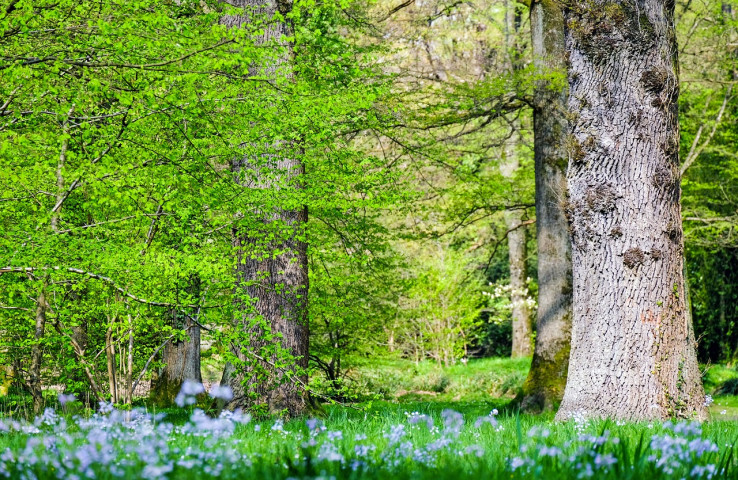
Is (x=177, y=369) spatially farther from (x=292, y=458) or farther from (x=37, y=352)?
(x=292, y=458)

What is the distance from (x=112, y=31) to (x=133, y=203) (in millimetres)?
2329

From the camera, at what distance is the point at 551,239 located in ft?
32.7

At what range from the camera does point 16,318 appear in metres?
8.11

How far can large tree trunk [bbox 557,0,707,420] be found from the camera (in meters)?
5.51

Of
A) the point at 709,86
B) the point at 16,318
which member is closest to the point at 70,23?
the point at 16,318

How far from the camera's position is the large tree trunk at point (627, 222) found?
5.51m

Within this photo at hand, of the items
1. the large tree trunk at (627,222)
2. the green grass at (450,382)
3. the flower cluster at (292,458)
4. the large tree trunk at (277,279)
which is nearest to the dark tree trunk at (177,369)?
the green grass at (450,382)

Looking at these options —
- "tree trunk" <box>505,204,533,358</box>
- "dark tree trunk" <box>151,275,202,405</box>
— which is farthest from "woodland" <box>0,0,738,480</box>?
"tree trunk" <box>505,204,533,358</box>

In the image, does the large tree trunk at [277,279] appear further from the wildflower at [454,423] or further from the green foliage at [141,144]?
the wildflower at [454,423]

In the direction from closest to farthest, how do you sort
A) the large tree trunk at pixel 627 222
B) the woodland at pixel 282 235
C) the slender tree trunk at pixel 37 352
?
the woodland at pixel 282 235 < the large tree trunk at pixel 627 222 < the slender tree trunk at pixel 37 352

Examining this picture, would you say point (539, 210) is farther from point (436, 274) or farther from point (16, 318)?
point (436, 274)

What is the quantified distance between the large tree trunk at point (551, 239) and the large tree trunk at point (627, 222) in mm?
3611

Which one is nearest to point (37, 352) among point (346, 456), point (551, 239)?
point (346, 456)

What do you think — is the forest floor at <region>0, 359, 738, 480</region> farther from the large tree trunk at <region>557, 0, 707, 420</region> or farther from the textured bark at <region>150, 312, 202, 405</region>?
the textured bark at <region>150, 312, 202, 405</region>
